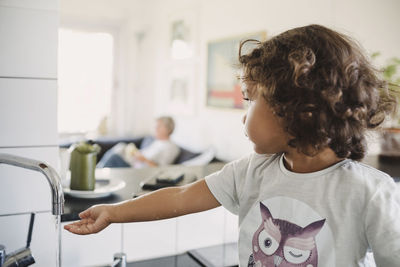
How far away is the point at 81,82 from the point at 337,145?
4.38m

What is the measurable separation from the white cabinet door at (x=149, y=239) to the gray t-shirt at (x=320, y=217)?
0.40 m

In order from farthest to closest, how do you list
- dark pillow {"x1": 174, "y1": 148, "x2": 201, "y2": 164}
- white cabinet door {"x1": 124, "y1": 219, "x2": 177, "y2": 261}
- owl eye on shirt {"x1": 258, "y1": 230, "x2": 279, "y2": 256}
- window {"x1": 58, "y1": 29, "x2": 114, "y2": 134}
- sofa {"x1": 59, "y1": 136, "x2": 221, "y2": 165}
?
window {"x1": 58, "y1": 29, "x2": 114, "y2": 134} < dark pillow {"x1": 174, "y1": 148, "x2": 201, "y2": 164} < sofa {"x1": 59, "y1": 136, "x2": 221, "y2": 165} < white cabinet door {"x1": 124, "y1": 219, "x2": 177, "y2": 261} < owl eye on shirt {"x1": 258, "y1": 230, "x2": 279, "y2": 256}

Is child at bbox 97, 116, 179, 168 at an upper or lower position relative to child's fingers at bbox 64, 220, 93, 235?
lower

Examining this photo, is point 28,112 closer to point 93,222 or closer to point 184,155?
point 93,222

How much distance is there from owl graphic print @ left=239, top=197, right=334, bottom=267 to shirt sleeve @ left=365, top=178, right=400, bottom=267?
8 cm

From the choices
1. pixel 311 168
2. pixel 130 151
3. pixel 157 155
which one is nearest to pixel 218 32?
pixel 157 155

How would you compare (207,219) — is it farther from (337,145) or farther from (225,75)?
(225,75)

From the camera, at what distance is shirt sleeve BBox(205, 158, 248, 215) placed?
0.87 meters

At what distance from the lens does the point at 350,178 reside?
28.3 inches

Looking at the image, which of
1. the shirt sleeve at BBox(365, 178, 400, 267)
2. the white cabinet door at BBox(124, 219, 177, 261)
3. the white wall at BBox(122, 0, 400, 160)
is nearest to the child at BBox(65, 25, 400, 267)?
the shirt sleeve at BBox(365, 178, 400, 267)

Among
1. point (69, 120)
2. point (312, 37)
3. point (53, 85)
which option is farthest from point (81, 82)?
point (312, 37)

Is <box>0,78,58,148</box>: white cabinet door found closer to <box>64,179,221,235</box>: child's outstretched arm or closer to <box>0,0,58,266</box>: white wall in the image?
<box>0,0,58,266</box>: white wall

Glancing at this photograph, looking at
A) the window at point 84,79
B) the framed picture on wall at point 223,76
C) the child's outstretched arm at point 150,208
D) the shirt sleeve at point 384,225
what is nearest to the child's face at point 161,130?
the framed picture on wall at point 223,76

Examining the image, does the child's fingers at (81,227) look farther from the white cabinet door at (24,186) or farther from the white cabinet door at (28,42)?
the white cabinet door at (28,42)
